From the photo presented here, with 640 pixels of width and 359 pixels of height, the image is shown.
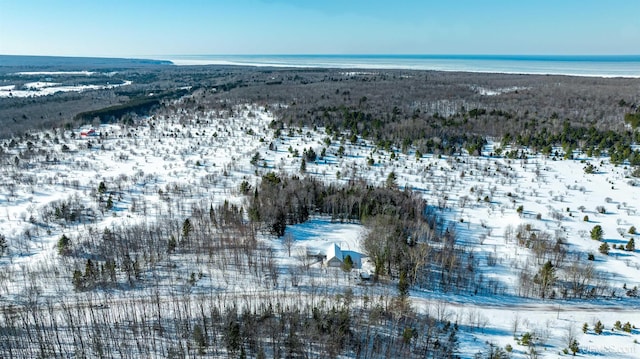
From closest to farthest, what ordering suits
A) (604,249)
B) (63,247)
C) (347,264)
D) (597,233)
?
(347,264), (63,247), (604,249), (597,233)

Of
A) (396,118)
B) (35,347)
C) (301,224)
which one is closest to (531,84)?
(396,118)

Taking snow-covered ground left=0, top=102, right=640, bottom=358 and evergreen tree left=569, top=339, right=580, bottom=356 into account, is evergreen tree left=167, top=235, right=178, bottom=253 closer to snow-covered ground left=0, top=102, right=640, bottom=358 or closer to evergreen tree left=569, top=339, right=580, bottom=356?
snow-covered ground left=0, top=102, right=640, bottom=358

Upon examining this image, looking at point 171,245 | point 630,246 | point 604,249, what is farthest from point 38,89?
point 630,246

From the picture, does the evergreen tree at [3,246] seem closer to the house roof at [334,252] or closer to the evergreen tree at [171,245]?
the evergreen tree at [171,245]

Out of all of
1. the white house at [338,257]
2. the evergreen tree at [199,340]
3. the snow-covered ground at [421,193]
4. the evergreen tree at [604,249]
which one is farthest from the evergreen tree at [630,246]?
the evergreen tree at [199,340]

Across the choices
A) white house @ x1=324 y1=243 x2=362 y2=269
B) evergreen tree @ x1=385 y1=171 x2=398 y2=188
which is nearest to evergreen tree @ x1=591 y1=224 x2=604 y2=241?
evergreen tree @ x1=385 y1=171 x2=398 y2=188

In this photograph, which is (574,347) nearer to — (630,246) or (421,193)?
(630,246)

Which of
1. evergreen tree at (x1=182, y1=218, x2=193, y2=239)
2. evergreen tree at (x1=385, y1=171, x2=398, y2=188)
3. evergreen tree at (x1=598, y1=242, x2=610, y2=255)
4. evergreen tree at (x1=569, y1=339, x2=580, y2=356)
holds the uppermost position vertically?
evergreen tree at (x1=385, y1=171, x2=398, y2=188)

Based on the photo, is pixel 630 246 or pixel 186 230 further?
pixel 630 246
